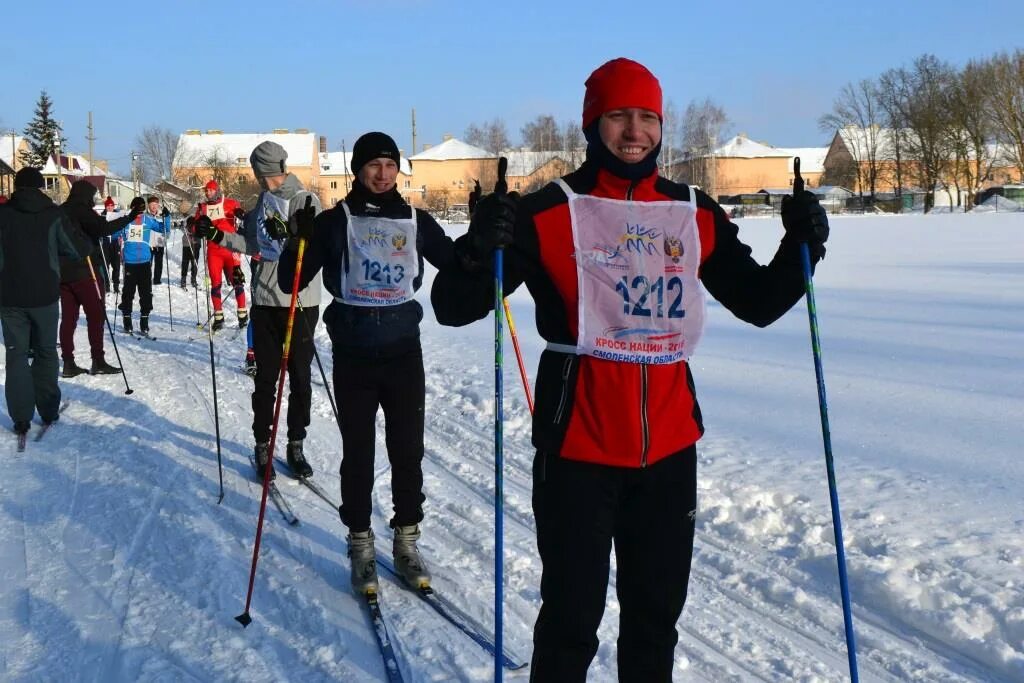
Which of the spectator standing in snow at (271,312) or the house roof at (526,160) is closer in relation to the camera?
the spectator standing in snow at (271,312)

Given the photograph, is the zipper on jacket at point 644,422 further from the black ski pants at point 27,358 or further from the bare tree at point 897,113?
the bare tree at point 897,113

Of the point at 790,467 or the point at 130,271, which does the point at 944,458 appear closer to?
the point at 790,467

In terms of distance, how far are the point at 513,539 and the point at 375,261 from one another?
5.14 feet

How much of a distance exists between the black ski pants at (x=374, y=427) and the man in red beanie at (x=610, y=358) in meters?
1.67

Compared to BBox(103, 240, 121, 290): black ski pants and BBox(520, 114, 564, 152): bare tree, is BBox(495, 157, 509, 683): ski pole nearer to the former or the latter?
BBox(103, 240, 121, 290): black ski pants

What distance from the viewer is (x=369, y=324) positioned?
12.6ft

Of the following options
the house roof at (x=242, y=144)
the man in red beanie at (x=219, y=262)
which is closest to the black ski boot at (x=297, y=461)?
the man in red beanie at (x=219, y=262)

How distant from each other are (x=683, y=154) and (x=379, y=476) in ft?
236

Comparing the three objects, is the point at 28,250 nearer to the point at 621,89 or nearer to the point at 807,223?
the point at 621,89

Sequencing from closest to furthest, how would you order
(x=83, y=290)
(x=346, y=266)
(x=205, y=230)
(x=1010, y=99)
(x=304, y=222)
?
(x=304, y=222) → (x=346, y=266) → (x=205, y=230) → (x=83, y=290) → (x=1010, y=99)

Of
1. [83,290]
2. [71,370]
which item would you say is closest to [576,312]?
[83,290]

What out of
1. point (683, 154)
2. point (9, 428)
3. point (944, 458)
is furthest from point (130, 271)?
point (683, 154)

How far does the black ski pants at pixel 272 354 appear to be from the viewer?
5.50 meters

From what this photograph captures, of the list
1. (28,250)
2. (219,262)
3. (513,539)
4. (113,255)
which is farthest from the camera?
(113,255)
